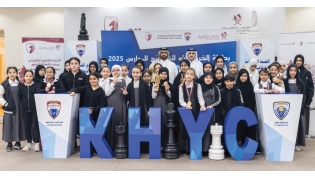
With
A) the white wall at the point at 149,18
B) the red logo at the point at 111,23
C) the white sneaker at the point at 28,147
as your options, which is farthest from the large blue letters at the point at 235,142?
the red logo at the point at 111,23

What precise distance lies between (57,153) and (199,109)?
2.16 m

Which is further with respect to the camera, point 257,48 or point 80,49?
point 80,49

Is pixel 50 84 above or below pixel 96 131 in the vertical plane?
above

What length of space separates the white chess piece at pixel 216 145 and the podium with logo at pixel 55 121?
2.05 m

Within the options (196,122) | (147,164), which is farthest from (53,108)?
(196,122)

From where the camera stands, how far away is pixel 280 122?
4559 mm

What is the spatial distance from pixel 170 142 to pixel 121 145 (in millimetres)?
711

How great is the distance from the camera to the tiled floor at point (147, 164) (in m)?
4.26

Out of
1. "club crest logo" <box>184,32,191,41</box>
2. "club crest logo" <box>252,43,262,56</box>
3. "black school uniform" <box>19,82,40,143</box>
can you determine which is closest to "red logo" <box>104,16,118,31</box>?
"club crest logo" <box>184,32,191,41</box>

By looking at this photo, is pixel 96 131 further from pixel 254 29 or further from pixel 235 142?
pixel 254 29

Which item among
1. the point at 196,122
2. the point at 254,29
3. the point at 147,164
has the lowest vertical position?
the point at 147,164

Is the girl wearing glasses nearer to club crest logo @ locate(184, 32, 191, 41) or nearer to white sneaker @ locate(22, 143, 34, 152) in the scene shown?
white sneaker @ locate(22, 143, 34, 152)

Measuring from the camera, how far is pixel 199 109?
189 inches

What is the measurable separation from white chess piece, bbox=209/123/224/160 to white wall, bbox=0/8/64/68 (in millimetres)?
7435
